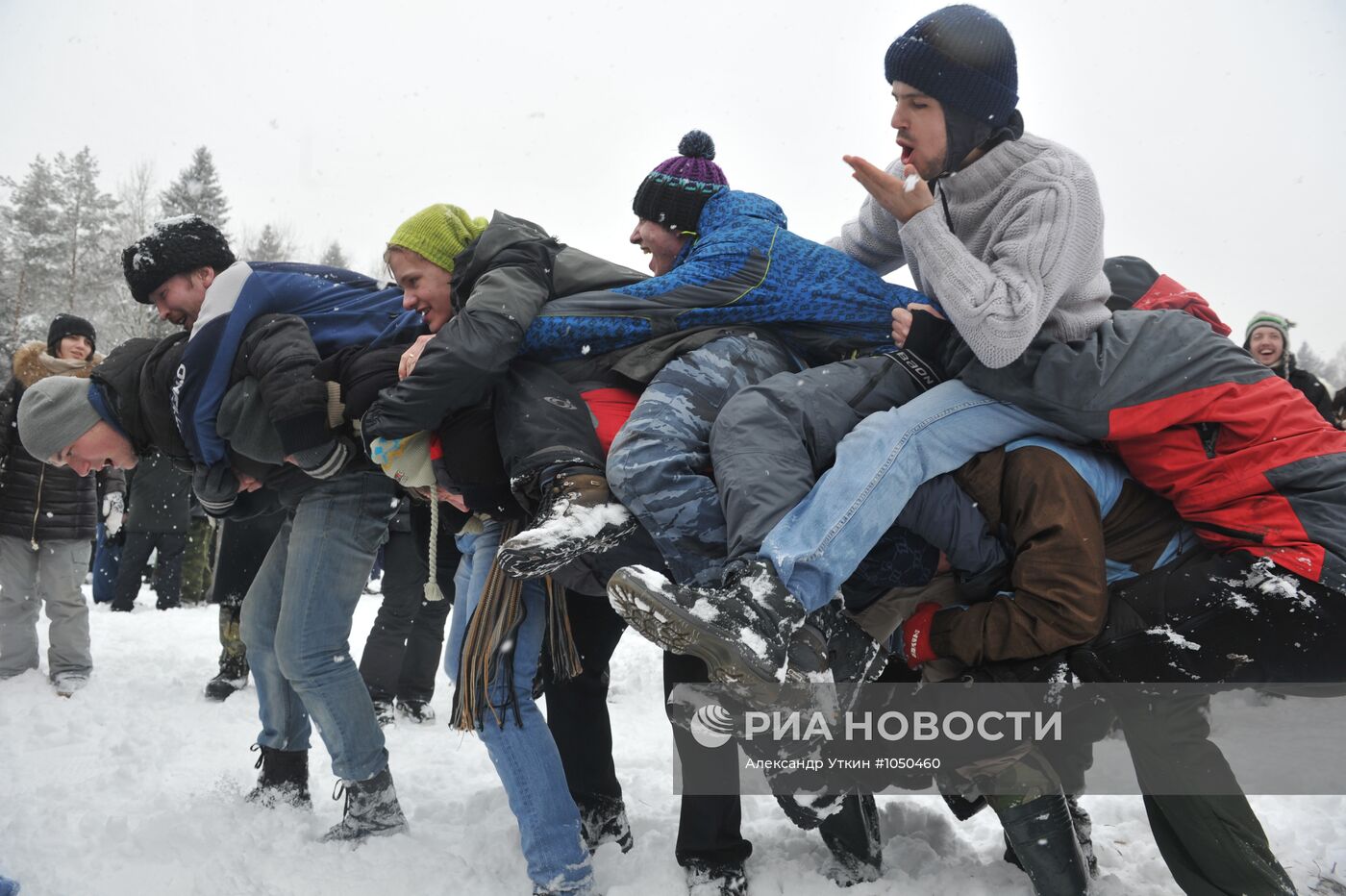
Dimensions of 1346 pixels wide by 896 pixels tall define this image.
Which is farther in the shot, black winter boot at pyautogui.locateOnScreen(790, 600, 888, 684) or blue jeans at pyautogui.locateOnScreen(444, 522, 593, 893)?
blue jeans at pyautogui.locateOnScreen(444, 522, 593, 893)

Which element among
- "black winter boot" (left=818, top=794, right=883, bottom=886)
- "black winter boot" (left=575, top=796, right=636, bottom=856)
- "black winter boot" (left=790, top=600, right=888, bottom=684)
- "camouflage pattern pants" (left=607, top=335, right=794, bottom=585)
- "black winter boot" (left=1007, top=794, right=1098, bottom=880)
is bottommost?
"black winter boot" (left=575, top=796, right=636, bottom=856)

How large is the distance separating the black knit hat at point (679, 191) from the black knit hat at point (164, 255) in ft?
6.06

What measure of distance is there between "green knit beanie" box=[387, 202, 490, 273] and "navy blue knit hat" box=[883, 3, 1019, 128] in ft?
4.95

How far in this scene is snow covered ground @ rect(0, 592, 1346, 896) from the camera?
269 cm

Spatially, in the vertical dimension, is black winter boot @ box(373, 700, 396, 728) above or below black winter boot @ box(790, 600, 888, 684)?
below

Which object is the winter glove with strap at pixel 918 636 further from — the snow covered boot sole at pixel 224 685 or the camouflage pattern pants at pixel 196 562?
the camouflage pattern pants at pixel 196 562

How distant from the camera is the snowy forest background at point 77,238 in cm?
2555

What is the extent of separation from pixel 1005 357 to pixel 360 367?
6.44 ft

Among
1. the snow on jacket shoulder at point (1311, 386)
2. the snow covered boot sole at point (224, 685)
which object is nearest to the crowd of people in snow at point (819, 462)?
the snow covered boot sole at point (224, 685)

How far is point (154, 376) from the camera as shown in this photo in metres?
3.20

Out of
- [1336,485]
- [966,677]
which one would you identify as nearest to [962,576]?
[966,677]

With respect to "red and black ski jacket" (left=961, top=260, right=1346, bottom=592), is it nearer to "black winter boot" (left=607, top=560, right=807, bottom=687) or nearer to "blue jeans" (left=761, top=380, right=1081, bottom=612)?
"blue jeans" (left=761, top=380, right=1081, bottom=612)

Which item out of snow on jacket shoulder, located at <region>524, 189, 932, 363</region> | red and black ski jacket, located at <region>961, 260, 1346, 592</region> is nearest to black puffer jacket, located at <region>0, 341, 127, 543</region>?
snow on jacket shoulder, located at <region>524, 189, 932, 363</region>

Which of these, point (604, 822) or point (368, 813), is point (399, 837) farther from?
point (604, 822)
